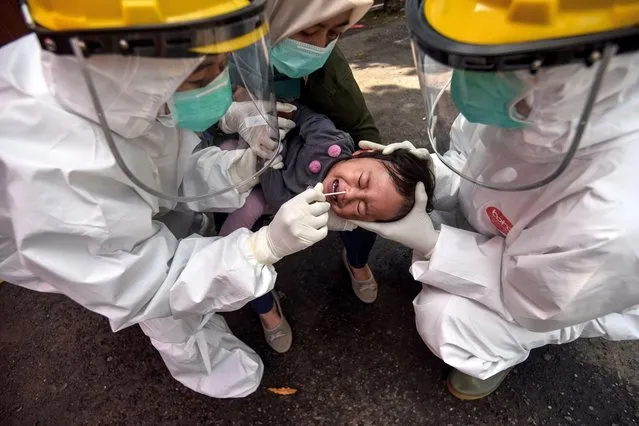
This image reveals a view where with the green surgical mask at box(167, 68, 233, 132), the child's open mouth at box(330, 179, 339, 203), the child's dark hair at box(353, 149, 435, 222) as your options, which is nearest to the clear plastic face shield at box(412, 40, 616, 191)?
the child's dark hair at box(353, 149, 435, 222)

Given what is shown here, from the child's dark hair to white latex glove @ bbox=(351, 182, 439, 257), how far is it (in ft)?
0.09

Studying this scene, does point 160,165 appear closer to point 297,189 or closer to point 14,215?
point 14,215

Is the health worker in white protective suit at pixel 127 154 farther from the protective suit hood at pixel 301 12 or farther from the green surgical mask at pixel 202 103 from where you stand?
the protective suit hood at pixel 301 12

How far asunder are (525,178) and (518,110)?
34 cm

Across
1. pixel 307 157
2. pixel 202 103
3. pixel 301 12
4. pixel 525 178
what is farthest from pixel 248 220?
pixel 525 178

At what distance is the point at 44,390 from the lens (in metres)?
2.04

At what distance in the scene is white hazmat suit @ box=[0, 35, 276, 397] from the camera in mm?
1147

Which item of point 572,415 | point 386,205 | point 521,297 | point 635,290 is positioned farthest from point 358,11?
point 572,415

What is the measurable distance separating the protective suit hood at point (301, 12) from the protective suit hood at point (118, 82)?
0.60 m

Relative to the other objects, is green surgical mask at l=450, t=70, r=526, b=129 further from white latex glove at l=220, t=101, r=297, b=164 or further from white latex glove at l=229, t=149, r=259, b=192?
white latex glove at l=229, t=149, r=259, b=192

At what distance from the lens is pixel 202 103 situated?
132cm

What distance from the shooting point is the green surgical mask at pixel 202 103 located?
4.22 ft

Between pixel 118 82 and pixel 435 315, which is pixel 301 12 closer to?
pixel 118 82

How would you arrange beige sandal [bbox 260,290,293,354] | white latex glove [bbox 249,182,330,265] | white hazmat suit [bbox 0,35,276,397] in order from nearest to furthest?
white hazmat suit [bbox 0,35,276,397] < white latex glove [bbox 249,182,330,265] < beige sandal [bbox 260,290,293,354]
